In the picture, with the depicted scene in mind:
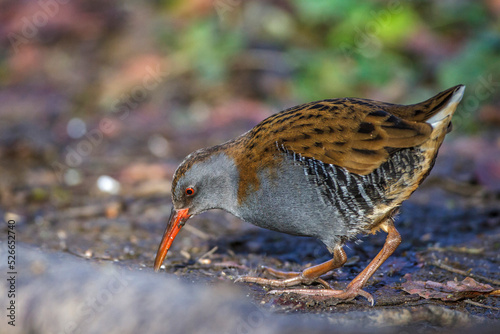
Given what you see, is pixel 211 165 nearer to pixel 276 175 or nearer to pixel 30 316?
pixel 276 175

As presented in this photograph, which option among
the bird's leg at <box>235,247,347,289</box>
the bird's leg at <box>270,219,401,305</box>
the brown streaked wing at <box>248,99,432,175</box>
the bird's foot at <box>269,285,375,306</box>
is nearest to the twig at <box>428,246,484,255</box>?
the bird's leg at <box>270,219,401,305</box>

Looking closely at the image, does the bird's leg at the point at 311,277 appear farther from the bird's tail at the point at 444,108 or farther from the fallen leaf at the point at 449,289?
the bird's tail at the point at 444,108

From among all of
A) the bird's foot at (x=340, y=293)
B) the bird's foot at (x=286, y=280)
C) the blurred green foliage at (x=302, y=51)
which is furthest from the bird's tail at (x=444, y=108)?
the blurred green foliage at (x=302, y=51)

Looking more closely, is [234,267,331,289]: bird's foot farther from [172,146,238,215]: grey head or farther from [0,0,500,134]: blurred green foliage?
[0,0,500,134]: blurred green foliage

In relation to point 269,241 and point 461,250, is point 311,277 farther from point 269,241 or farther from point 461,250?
point 461,250

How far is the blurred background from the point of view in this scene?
5.80 meters

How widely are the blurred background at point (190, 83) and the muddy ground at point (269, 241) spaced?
4 centimetres

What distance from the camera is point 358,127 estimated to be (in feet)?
12.0

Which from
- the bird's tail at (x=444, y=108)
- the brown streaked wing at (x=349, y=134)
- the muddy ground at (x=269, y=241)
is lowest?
the muddy ground at (x=269, y=241)

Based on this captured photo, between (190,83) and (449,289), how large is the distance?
5.41 metres

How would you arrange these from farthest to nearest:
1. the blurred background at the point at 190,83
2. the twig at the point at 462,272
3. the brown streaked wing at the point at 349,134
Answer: the blurred background at the point at 190,83
the twig at the point at 462,272
the brown streaked wing at the point at 349,134

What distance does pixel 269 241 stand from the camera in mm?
5004

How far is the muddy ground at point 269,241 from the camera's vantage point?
344cm

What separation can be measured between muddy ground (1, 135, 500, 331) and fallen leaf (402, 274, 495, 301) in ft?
0.04
